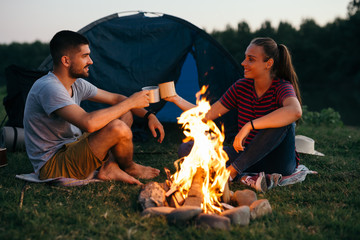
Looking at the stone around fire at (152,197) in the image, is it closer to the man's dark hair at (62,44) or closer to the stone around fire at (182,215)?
the stone around fire at (182,215)

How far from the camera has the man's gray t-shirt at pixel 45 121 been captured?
267 cm

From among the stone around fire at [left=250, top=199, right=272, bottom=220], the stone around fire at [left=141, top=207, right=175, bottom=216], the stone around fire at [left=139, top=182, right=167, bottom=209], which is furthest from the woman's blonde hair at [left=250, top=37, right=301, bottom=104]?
the stone around fire at [left=141, top=207, right=175, bottom=216]

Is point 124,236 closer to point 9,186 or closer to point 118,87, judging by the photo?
point 9,186

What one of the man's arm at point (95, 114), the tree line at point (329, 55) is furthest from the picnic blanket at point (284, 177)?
the tree line at point (329, 55)

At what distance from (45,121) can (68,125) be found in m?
0.22

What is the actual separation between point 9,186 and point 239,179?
2154 millimetres

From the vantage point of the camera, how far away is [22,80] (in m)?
4.36

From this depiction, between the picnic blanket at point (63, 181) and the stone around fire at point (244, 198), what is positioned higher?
the stone around fire at point (244, 198)

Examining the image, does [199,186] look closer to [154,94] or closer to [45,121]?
[154,94]

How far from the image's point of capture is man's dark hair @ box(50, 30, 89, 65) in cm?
284

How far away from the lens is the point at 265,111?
123 inches

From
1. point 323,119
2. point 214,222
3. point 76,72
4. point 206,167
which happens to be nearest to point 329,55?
point 323,119

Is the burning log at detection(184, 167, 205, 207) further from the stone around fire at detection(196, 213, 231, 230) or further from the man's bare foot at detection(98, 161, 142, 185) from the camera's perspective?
the man's bare foot at detection(98, 161, 142, 185)

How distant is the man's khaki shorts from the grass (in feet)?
0.43
